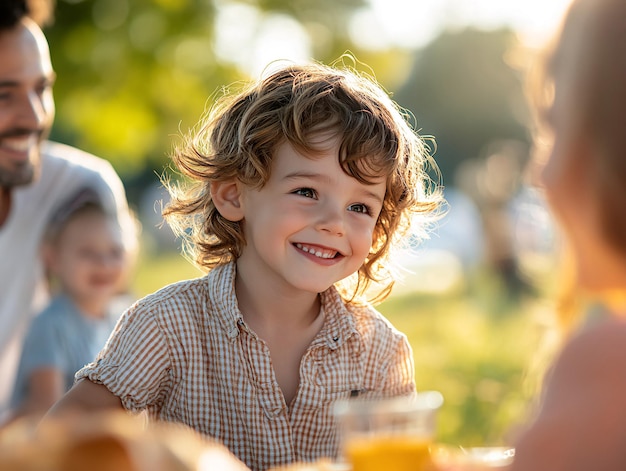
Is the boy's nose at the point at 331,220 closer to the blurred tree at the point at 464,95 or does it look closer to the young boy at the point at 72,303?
the young boy at the point at 72,303

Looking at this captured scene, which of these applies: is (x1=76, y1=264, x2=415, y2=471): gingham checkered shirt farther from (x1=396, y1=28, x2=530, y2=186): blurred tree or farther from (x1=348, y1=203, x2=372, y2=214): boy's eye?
(x1=396, y1=28, x2=530, y2=186): blurred tree

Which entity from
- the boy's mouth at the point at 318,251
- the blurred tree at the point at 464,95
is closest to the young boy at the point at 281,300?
the boy's mouth at the point at 318,251

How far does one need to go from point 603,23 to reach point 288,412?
145 cm

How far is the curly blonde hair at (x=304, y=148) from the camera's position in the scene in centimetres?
238

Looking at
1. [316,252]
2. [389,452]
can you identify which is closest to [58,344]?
[316,252]

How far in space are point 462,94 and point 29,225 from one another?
40392 mm

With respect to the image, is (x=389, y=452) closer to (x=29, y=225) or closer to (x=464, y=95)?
(x=29, y=225)

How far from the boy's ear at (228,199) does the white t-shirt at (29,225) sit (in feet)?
5.74

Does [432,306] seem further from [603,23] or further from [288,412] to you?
[603,23]

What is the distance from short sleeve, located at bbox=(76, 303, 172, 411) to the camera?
216 cm

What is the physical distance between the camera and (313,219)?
7.62ft

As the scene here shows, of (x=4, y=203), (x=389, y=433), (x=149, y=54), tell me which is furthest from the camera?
(x=149, y=54)

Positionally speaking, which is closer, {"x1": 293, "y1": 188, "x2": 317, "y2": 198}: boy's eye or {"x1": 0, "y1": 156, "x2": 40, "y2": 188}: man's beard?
{"x1": 293, "y1": 188, "x2": 317, "y2": 198}: boy's eye

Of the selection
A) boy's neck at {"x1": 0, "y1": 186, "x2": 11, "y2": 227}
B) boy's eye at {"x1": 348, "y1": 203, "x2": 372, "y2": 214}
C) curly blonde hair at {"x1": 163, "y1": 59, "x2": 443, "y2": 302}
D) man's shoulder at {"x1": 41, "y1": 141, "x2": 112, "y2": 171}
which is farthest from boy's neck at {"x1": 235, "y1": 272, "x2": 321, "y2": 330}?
boy's neck at {"x1": 0, "y1": 186, "x2": 11, "y2": 227}
